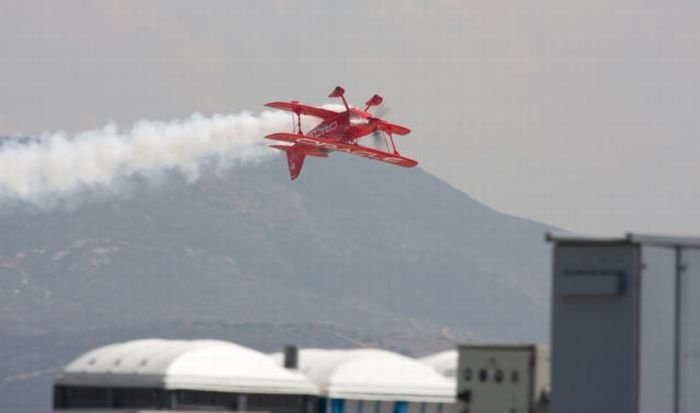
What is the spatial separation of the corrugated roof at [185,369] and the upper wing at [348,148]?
3010 cm

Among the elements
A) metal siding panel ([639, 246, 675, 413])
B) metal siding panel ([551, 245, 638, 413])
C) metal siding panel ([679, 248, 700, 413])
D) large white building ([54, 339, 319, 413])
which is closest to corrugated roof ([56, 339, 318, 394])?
large white building ([54, 339, 319, 413])

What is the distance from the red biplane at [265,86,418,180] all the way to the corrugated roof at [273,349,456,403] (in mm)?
24101

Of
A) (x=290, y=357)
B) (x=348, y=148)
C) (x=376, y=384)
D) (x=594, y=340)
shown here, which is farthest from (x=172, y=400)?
(x=348, y=148)

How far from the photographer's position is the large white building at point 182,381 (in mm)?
68750

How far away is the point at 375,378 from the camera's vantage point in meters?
78.2

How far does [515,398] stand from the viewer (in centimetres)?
5094

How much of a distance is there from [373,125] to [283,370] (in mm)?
37127

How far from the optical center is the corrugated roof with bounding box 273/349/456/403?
3027 inches

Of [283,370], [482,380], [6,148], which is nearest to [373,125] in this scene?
[6,148]

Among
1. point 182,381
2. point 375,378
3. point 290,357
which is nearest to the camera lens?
point 182,381

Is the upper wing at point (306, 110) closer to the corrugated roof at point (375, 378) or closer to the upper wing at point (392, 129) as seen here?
the upper wing at point (392, 129)

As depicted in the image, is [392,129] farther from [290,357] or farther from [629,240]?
[629,240]

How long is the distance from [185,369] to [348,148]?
35.8m

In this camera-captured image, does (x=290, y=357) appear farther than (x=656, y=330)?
Yes
